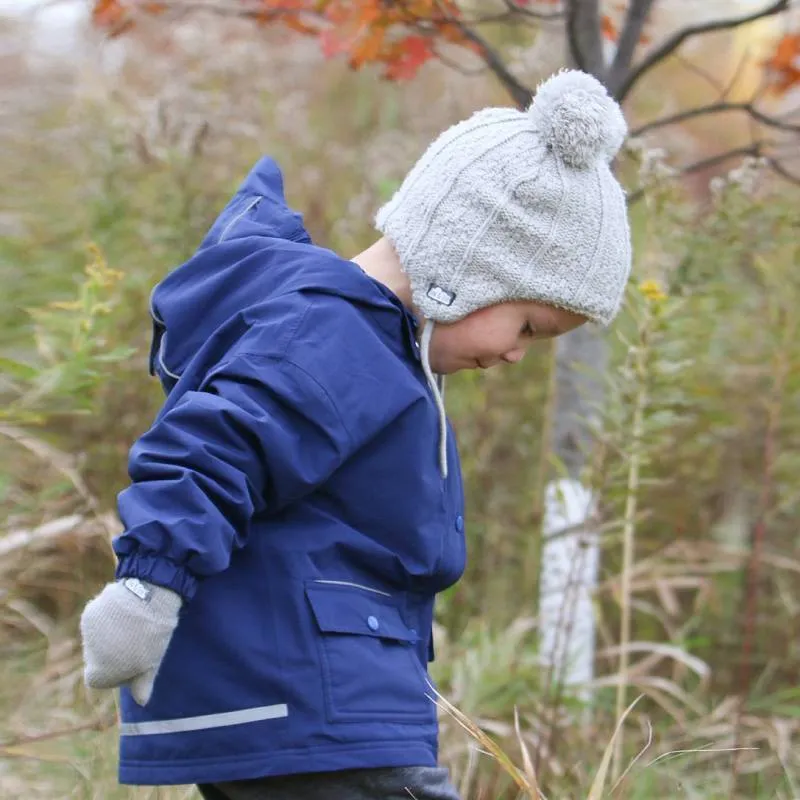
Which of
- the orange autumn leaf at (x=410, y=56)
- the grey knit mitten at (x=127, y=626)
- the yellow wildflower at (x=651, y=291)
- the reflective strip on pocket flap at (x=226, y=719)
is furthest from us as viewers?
the orange autumn leaf at (x=410, y=56)

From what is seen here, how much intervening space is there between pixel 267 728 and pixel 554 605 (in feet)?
5.63

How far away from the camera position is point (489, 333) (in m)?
2.13

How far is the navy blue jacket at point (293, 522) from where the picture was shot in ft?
5.76

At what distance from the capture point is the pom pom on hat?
2.10 meters

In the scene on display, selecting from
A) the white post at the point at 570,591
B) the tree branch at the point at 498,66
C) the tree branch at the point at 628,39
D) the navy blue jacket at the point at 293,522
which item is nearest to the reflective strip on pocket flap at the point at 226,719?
the navy blue jacket at the point at 293,522

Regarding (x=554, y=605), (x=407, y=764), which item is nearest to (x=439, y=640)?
(x=554, y=605)

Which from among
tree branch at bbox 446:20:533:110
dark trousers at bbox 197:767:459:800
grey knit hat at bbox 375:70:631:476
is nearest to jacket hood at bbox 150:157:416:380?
grey knit hat at bbox 375:70:631:476

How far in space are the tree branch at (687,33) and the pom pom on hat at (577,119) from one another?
3.24 feet

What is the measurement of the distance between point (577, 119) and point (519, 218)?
191 millimetres

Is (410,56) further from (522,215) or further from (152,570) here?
(152,570)

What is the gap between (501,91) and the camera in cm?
557

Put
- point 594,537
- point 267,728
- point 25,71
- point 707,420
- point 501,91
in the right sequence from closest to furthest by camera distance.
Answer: point 267,728, point 594,537, point 707,420, point 501,91, point 25,71

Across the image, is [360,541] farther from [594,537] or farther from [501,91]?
[501,91]

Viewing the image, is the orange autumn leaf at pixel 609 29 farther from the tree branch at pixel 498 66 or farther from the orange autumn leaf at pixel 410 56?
the orange autumn leaf at pixel 410 56
